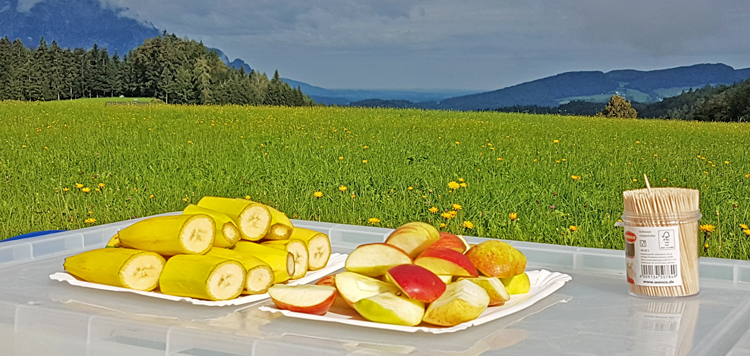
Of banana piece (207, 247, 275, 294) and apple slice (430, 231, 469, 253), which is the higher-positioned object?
apple slice (430, 231, 469, 253)

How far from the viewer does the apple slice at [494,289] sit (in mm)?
1404

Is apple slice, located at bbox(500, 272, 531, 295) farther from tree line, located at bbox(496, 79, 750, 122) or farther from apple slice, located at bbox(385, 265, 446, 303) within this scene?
tree line, located at bbox(496, 79, 750, 122)

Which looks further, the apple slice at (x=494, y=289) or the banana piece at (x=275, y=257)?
the banana piece at (x=275, y=257)

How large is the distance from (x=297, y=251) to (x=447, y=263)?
0.40 meters

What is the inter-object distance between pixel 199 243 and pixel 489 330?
0.66m

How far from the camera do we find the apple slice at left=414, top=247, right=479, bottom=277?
1465 mm

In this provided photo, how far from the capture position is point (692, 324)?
4.36 feet

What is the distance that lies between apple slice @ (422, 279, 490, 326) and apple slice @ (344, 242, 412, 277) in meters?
0.18

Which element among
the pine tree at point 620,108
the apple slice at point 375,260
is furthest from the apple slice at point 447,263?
the pine tree at point 620,108

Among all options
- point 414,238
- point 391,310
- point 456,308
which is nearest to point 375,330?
point 391,310

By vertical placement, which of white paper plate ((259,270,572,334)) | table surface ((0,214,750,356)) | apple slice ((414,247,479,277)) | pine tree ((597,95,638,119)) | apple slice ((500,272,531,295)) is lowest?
table surface ((0,214,750,356))

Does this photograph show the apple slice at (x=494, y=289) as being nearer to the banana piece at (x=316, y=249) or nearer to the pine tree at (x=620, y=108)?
the banana piece at (x=316, y=249)

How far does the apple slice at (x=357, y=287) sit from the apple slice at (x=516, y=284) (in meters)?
0.28

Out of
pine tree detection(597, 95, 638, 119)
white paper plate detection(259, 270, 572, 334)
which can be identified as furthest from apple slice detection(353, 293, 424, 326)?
pine tree detection(597, 95, 638, 119)
